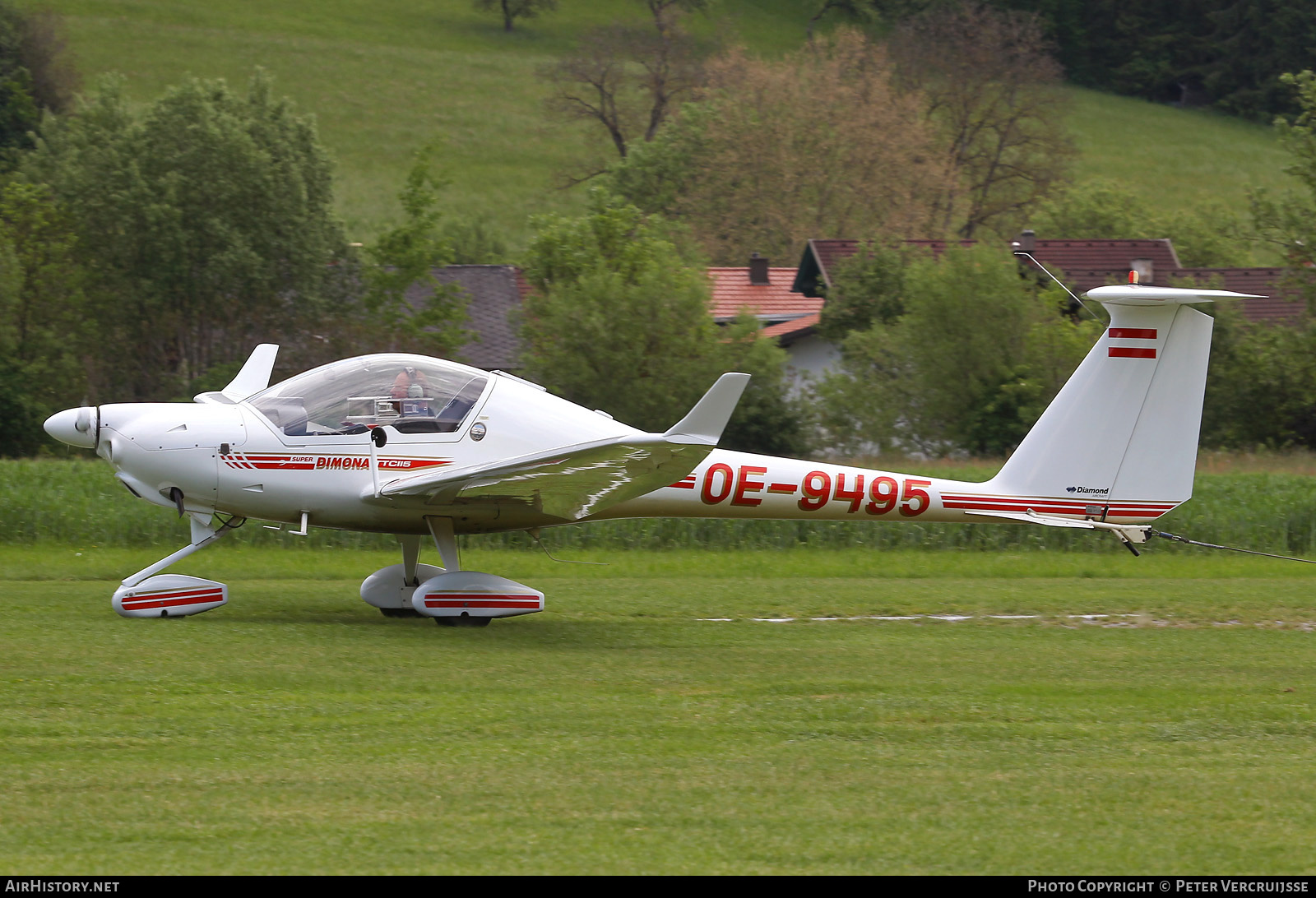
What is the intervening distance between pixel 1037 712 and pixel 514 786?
3414mm

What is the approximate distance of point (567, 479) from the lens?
9.70 meters

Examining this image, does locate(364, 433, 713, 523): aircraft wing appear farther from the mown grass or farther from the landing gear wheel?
the mown grass

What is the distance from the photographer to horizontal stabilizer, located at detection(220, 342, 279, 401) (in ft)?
37.2

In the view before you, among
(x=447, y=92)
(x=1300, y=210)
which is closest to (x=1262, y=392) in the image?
(x=1300, y=210)

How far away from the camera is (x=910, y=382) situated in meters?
28.0

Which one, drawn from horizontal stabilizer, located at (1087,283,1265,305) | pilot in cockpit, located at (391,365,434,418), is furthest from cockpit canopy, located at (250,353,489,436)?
horizontal stabilizer, located at (1087,283,1265,305)

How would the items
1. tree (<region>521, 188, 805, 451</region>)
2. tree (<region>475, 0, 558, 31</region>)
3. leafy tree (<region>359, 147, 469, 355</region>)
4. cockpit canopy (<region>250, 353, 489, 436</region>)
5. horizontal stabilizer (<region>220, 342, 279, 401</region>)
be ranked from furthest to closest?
tree (<region>475, 0, 558, 31</region>), leafy tree (<region>359, 147, 469, 355</region>), tree (<region>521, 188, 805, 451</region>), horizontal stabilizer (<region>220, 342, 279, 401</region>), cockpit canopy (<region>250, 353, 489, 436</region>)

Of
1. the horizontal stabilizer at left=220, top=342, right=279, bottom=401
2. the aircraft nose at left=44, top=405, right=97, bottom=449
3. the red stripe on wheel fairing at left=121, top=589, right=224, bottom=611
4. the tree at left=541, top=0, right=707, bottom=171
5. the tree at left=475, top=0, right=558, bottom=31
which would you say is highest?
the tree at left=475, top=0, right=558, bottom=31

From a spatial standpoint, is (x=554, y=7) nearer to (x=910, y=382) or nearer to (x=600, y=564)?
(x=910, y=382)

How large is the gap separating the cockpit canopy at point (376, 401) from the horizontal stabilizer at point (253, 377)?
0.87 m

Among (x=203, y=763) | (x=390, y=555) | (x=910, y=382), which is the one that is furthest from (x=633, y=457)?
(x=910, y=382)

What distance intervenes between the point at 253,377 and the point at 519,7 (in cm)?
8662

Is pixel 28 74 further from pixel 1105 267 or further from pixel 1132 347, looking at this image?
pixel 1132 347

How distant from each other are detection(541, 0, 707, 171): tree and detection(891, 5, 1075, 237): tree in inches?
470
